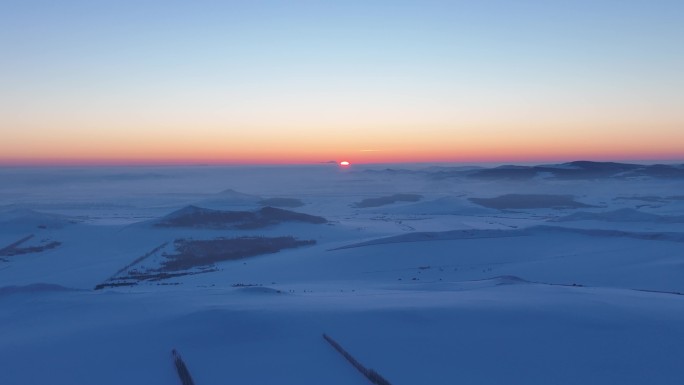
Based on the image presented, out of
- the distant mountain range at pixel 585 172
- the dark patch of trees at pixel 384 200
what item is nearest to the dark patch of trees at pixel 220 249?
the dark patch of trees at pixel 384 200

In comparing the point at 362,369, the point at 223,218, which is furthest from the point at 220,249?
the point at 362,369

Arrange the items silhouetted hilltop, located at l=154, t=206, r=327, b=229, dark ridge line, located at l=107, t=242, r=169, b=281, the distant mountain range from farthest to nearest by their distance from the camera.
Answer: the distant mountain range → silhouetted hilltop, located at l=154, t=206, r=327, b=229 → dark ridge line, located at l=107, t=242, r=169, b=281

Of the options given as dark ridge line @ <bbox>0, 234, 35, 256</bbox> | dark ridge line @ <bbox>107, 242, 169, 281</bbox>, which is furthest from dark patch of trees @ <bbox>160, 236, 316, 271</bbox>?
dark ridge line @ <bbox>0, 234, 35, 256</bbox>

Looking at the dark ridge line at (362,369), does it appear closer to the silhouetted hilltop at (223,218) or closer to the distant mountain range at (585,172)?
the silhouetted hilltop at (223,218)

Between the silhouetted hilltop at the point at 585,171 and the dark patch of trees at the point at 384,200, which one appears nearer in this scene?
the dark patch of trees at the point at 384,200

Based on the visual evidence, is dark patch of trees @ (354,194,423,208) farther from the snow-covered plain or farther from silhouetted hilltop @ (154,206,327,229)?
the snow-covered plain

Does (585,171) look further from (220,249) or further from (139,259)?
(139,259)

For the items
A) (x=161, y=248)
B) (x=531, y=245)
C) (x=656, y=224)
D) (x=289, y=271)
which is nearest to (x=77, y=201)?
(x=161, y=248)
